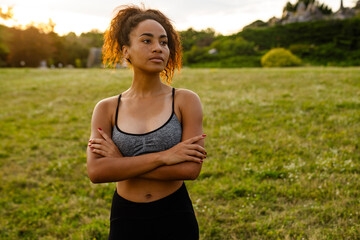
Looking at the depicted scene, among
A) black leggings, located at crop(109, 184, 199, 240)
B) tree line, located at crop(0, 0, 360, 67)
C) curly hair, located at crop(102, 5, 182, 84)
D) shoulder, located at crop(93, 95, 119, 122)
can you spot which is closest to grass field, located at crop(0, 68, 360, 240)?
black leggings, located at crop(109, 184, 199, 240)

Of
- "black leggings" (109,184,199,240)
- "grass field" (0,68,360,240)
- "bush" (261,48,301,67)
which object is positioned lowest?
"grass field" (0,68,360,240)

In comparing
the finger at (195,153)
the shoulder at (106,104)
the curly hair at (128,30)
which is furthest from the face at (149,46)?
the finger at (195,153)

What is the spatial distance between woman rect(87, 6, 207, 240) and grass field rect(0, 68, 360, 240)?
8.09 feet

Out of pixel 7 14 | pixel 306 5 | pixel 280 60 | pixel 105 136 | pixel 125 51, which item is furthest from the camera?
pixel 306 5

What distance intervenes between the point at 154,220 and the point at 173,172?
0.49 metres

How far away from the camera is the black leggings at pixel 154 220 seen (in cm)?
260

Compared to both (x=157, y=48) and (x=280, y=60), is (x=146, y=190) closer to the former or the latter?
(x=157, y=48)

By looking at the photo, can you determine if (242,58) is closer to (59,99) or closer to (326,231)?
(59,99)

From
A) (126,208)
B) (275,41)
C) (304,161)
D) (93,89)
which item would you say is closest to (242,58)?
(275,41)

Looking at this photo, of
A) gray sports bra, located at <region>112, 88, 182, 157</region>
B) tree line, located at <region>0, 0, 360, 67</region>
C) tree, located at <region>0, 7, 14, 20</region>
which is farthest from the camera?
tree line, located at <region>0, 0, 360, 67</region>

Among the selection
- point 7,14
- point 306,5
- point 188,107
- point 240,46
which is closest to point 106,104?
point 188,107

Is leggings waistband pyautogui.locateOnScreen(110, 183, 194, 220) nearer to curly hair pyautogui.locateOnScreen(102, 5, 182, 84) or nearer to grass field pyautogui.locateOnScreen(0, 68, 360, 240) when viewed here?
curly hair pyautogui.locateOnScreen(102, 5, 182, 84)

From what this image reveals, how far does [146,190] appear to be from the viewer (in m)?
2.77

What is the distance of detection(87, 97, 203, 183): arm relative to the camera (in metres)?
2.60
